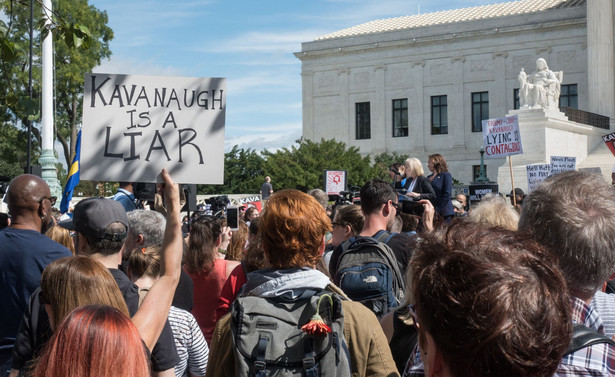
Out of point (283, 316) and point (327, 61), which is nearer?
point (283, 316)

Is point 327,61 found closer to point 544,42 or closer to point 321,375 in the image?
point 544,42

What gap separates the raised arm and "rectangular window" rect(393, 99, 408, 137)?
49.7 meters

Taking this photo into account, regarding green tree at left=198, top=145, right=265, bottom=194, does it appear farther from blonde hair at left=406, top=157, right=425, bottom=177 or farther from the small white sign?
blonde hair at left=406, top=157, right=425, bottom=177

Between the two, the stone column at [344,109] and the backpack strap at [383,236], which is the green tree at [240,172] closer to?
the stone column at [344,109]

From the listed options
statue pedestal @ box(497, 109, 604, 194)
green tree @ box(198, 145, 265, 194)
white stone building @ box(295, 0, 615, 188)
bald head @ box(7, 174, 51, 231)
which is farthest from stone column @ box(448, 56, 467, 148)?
bald head @ box(7, 174, 51, 231)

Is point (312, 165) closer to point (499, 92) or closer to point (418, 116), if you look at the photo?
point (418, 116)

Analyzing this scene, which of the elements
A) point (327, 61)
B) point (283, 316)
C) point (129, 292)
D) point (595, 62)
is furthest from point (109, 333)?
point (327, 61)

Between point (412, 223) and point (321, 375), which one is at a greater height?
point (412, 223)

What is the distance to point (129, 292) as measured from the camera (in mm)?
3377

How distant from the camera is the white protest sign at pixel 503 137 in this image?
50.5 feet

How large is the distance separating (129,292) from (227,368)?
79 centimetres

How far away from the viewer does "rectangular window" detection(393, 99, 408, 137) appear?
52.5m

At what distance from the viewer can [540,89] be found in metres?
28.8

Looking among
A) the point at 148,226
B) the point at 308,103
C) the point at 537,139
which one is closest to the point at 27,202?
the point at 148,226
